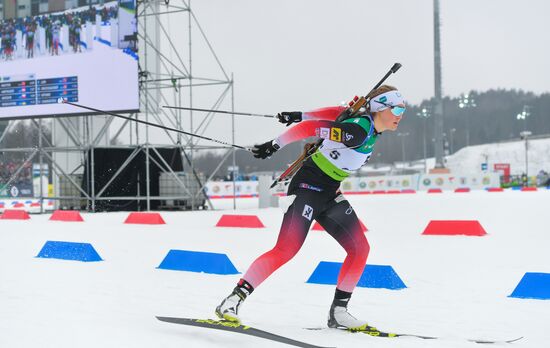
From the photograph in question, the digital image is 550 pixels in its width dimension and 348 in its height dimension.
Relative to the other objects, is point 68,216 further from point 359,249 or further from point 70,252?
point 359,249

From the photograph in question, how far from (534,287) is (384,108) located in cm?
276

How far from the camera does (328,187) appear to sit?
504 centimetres

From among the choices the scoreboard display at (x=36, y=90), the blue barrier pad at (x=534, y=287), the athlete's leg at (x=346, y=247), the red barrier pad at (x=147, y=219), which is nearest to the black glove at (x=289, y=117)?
the athlete's leg at (x=346, y=247)

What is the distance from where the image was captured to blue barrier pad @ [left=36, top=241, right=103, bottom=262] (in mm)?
9555

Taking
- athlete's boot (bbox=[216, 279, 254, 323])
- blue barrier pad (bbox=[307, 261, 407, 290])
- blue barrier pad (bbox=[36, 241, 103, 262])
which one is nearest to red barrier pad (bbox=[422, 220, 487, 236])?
blue barrier pad (bbox=[307, 261, 407, 290])

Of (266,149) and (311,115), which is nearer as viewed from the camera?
(266,149)

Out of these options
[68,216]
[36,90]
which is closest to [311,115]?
[68,216]

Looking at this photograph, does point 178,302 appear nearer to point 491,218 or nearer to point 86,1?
point 491,218

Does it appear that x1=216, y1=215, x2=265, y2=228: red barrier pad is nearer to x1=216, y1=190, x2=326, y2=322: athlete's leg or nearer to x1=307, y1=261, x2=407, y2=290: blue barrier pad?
x1=307, y1=261, x2=407, y2=290: blue barrier pad

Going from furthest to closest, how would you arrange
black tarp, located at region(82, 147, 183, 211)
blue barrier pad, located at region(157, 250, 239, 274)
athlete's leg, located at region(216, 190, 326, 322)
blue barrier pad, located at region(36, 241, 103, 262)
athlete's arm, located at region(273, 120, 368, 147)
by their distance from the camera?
black tarp, located at region(82, 147, 183, 211), blue barrier pad, located at region(36, 241, 103, 262), blue barrier pad, located at region(157, 250, 239, 274), athlete's leg, located at region(216, 190, 326, 322), athlete's arm, located at region(273, 120, 368, 147)

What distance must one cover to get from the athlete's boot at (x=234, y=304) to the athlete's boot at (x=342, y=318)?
0.71m

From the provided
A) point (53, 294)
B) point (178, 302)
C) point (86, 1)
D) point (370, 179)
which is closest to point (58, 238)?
point (53, 294)

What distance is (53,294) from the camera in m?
6.75

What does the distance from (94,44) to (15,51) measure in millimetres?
3511
